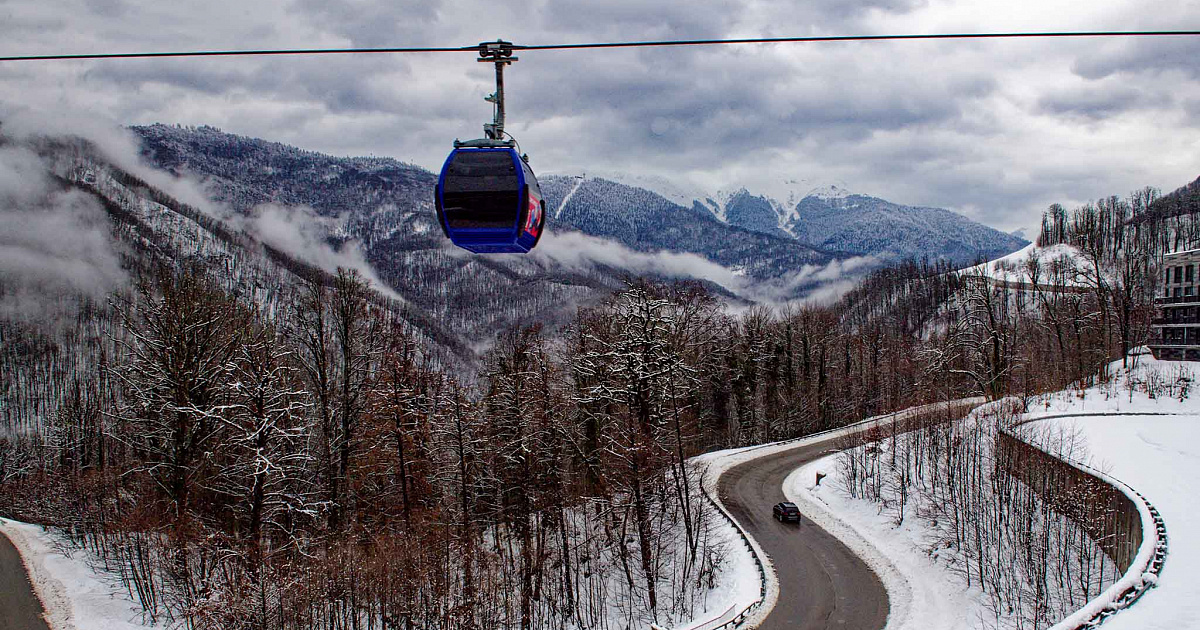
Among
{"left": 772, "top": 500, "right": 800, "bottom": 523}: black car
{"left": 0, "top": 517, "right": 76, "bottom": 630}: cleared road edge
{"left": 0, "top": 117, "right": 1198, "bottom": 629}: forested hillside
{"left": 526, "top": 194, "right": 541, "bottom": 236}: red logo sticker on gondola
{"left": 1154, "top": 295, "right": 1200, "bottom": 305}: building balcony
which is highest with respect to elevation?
{"left": 526, "top": 194, "right": 541, "bottom": 236}: red logo sticker on gondola

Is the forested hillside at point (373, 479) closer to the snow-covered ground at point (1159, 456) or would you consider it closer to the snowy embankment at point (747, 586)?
the snowy embankment at point (747, 586)

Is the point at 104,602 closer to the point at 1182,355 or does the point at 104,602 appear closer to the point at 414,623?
the point at 414,623

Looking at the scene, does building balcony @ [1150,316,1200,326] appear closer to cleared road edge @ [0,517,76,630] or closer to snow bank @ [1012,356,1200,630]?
snow bank @ [1012,356,1200,630]

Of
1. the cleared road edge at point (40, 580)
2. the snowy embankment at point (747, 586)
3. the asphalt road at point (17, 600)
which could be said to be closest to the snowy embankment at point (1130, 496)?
the snowy embankment at point (747, 586)

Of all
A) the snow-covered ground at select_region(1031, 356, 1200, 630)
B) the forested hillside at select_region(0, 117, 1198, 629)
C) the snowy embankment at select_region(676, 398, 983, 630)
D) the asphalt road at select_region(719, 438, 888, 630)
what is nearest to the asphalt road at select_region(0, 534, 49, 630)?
the forested hillside at select_region(0, 117, 1198, 629)

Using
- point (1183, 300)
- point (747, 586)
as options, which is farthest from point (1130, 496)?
point (1183, 300)
